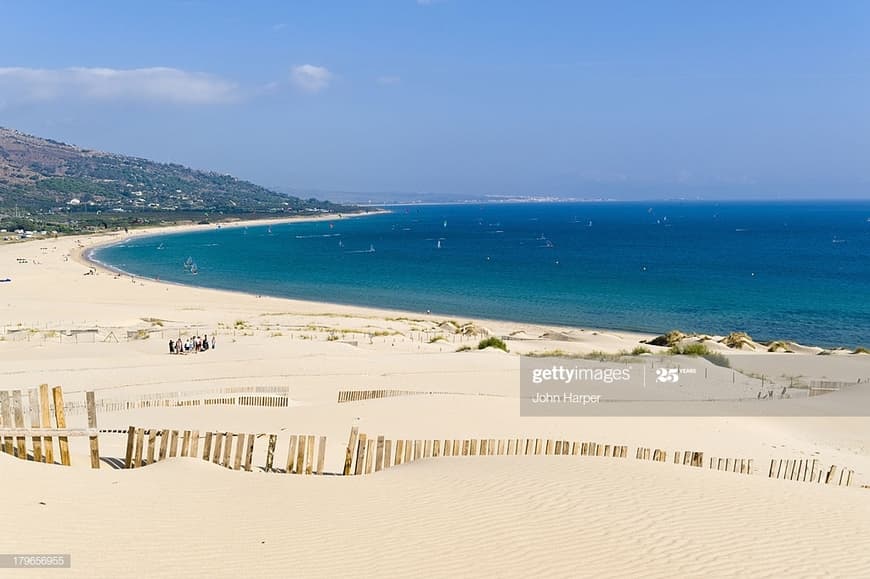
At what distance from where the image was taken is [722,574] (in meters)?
7.62

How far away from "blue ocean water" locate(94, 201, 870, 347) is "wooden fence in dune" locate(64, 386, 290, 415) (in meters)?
32.0

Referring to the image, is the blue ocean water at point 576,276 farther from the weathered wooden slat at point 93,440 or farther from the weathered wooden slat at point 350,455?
the weathered wooden slat at point 93,440

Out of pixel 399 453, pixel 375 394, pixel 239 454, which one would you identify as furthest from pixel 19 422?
pixel 375 394

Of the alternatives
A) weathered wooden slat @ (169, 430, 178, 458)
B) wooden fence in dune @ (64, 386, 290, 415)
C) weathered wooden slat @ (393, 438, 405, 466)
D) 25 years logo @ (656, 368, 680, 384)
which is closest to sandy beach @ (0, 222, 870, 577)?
weathered wooden slat @ (169, 430, 178, 458)

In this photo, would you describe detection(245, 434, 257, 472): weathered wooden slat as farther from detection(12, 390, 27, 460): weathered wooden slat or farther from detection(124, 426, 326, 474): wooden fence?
detection(12, 390, 27, 460): weathered wooden slat

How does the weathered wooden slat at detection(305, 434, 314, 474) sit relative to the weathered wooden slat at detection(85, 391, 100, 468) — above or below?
below

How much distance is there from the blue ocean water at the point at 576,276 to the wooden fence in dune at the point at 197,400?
3205 centimetres

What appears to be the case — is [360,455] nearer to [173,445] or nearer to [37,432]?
[173,445]

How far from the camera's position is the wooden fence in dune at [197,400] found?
1925cm

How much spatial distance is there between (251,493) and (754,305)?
182 feet

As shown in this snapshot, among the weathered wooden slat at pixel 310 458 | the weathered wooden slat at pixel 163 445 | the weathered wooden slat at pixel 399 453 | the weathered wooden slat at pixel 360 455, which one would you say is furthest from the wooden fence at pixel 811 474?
the weathered wooden slat at pixel 163 445

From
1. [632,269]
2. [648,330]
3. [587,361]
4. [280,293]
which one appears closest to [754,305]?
[648,330]

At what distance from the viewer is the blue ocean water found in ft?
172

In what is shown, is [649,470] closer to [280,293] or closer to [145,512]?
[145,512]
